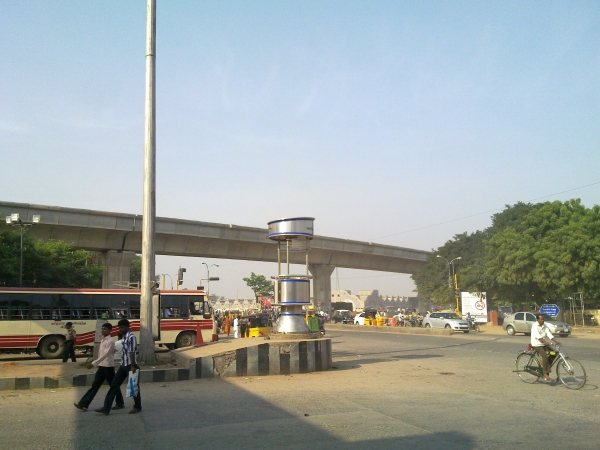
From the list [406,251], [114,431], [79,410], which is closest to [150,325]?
[79,410]

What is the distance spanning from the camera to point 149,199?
15086 mm

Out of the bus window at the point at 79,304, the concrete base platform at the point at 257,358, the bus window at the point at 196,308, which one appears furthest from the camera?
the bus window at the point at 196,308

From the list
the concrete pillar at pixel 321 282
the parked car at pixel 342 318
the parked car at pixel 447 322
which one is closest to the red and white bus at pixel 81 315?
the parked car at pixel 447 322

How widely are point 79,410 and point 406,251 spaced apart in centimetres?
5934

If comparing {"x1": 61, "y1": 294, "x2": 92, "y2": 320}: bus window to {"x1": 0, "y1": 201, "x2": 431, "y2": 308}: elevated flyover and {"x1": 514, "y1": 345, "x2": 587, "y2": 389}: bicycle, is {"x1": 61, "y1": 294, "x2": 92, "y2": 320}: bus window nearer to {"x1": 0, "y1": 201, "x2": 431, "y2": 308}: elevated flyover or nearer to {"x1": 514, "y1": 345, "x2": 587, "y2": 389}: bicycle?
{"x1": 0, "y1": 201, "x2": 431, "y2": 308}: elevated flyover

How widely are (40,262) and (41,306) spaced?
14.7 meters

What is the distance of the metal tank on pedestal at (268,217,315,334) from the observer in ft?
52.9

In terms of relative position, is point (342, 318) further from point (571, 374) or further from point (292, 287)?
point (571, 374)

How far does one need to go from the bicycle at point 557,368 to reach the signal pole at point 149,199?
9499mm

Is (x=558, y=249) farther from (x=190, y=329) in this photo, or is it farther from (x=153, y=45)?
(x=153, y=45)

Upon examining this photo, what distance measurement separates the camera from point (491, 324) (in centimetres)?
4938

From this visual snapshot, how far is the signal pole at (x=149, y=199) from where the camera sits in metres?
14.5

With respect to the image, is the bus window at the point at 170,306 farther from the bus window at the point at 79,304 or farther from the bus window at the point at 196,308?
the bus window at the point at 79,304

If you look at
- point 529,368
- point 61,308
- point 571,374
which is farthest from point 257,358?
point 61,308
